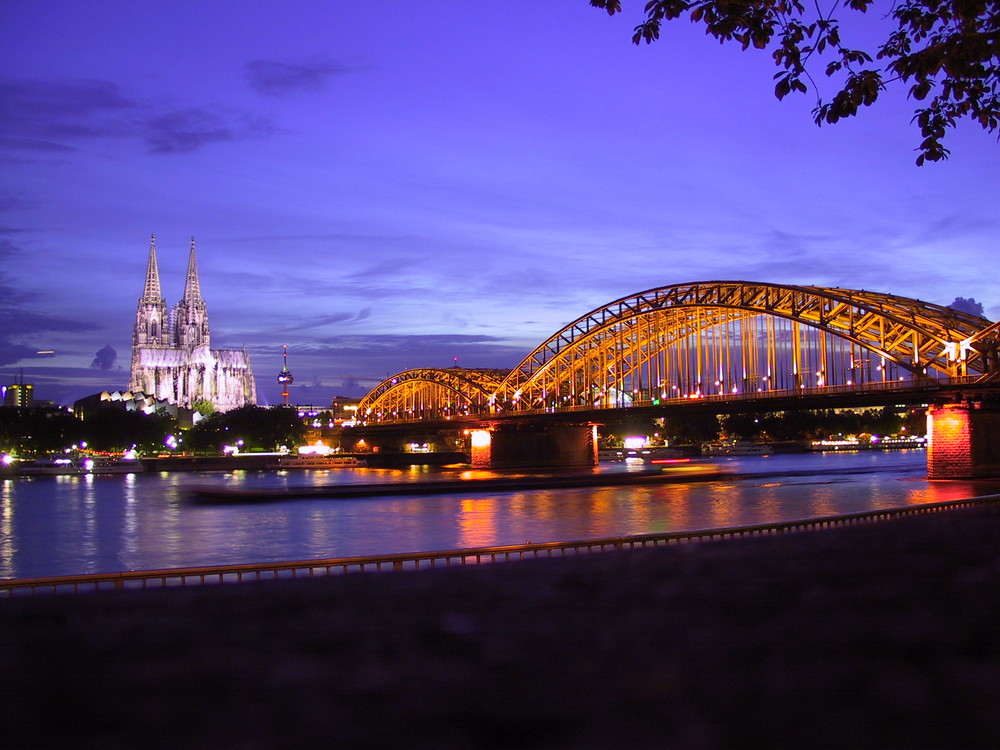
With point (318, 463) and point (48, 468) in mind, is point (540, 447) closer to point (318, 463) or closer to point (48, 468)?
point (318, 463)

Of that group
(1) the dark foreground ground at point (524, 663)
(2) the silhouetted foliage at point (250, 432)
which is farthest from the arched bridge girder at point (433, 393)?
(1) the dark foreground ground at point (524, 663)

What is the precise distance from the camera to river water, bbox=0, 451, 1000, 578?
32844mm

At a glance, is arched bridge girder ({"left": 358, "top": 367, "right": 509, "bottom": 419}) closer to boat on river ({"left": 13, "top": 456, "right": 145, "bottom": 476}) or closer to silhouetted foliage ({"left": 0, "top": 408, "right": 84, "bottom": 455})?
boat on river ({"left": 13, "top": 456, "right": 145, "bottom": 476})

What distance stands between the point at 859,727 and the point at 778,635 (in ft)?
5.34

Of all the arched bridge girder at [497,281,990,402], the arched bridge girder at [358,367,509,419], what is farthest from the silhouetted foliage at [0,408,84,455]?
the arched bridge girder at [497,281,990,402]

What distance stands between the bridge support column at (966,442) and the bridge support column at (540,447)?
4086 cm

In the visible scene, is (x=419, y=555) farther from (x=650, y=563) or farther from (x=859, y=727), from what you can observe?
(x=859, y=727)

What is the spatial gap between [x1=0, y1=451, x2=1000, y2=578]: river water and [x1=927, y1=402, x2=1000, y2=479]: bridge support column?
158 centimetres

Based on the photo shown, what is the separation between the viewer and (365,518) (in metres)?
45.8

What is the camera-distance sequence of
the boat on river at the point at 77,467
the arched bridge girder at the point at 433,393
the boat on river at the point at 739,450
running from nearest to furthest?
the boat on river at the point at 77,467, the arched bridge girder at the point at 433,393, the boat on river at the point at 739,450

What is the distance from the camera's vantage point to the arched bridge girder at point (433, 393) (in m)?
122

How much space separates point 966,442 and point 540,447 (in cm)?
4612

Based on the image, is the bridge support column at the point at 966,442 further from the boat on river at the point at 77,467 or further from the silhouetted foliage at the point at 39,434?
the silhouetted foliage at the point at 39,434

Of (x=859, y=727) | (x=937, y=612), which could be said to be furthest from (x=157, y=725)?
(x=937, y=612)
